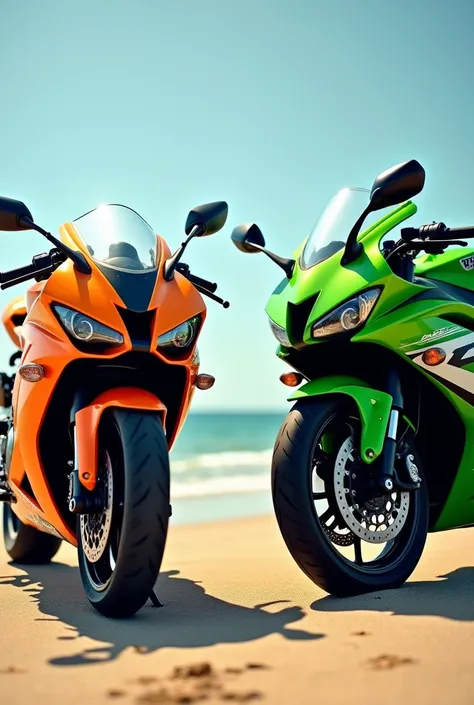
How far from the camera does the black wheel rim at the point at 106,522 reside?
3516 millimetres

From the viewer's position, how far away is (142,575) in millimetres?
3346

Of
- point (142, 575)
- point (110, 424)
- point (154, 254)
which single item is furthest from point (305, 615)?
point (154, 254)

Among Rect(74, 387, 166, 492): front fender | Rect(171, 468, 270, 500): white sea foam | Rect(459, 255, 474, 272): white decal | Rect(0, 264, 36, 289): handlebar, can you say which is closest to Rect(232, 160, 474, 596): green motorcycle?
Rect(459, 255, 474, 272): white decal

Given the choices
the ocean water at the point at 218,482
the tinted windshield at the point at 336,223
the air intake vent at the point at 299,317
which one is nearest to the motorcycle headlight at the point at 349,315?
the air intake vent at the point at 299,317

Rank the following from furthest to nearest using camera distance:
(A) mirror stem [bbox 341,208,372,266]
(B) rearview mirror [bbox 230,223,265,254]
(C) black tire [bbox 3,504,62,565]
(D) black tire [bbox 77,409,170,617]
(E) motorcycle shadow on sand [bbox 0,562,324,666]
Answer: (C) black tire [bbox 3,504,62,565] < (B) rearview mirror [bbox 230,223,265,254] < (A) mirror stem [bbox 341,208,372,266] < (D) black tire [bbox 77,409,170,617] < (E) motorcycle shadow on sand [bbox 0,562,324,666]

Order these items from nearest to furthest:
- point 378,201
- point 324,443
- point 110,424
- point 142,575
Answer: point 142,575 < point 110,424 < point 378,201 < point 324,443

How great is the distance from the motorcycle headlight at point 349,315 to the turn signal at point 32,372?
1326 millimetres

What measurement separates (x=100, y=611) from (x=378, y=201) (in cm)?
222

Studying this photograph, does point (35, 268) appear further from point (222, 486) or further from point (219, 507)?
point (222, 486)

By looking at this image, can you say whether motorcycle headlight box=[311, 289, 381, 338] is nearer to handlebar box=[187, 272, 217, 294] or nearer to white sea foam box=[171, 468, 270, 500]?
handlebar box=[187, 272, 217, 294]

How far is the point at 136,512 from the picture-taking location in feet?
10.7

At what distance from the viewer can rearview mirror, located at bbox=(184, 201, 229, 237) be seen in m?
4.39

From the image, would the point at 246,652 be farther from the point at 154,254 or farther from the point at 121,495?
the point at 154,254

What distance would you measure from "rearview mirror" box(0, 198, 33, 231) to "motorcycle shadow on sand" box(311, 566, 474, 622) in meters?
2.23
